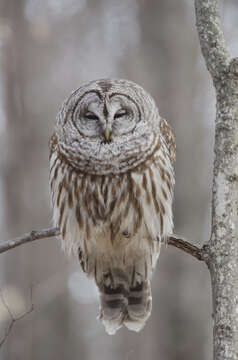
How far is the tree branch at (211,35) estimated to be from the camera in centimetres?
322

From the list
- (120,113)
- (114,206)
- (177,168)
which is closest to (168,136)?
(120,113)

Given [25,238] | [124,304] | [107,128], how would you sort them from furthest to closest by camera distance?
[124,304] < [107,128] < [25,238]

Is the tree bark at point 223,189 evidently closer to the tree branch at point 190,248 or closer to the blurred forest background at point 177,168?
the tree branch at point 190,248

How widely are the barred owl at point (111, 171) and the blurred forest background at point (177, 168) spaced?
3640mm

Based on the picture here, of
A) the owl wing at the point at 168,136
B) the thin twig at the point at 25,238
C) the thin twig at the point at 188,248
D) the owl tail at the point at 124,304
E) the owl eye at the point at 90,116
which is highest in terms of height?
the owl eye at the point at 90,116

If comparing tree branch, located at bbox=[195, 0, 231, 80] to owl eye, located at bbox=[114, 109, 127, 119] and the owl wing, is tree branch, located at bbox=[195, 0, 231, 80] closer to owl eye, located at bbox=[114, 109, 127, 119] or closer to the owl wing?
owl eye, located at bbox=[114, 109, 127, 119]

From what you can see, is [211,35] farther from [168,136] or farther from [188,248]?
[168,136]

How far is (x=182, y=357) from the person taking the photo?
816 centimetres

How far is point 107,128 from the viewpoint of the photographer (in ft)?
13.6

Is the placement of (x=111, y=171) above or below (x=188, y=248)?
above

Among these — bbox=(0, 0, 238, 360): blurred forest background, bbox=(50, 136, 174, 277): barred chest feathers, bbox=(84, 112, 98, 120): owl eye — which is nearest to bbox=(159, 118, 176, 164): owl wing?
bbox=(50, 136, 174, 277): barred chest feathers

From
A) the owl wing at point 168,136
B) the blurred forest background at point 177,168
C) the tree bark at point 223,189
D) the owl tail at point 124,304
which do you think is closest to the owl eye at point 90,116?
the owl wing at point 168,136

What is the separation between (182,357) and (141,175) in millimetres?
4626

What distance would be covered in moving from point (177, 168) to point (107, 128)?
4.72 metres
